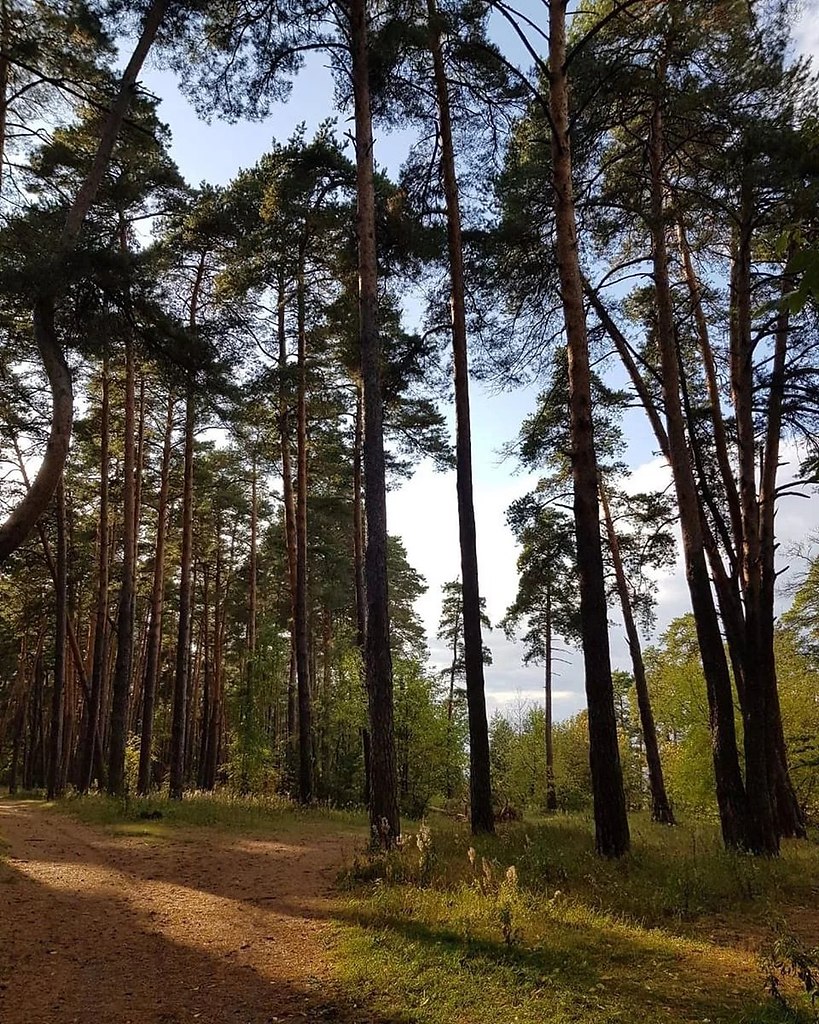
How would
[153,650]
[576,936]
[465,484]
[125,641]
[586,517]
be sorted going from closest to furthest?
1. [576,936]
2. [586,517]
3. [465,484]
4. [125,641]
5. [153,650]

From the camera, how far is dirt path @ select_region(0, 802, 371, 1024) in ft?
14.0

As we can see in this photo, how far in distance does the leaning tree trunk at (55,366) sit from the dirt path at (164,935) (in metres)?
3.81

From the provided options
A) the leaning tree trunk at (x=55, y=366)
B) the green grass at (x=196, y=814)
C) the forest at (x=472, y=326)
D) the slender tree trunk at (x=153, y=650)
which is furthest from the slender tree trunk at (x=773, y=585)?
the slender tree trunk at (x=153, y=650)

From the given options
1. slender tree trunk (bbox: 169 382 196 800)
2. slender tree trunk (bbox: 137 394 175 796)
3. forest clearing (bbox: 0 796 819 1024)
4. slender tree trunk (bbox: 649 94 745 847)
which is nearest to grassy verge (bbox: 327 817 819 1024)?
forest clearing (bbox: 0 796 819 1024)

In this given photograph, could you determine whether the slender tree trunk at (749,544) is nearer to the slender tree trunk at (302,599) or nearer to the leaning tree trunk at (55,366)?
the leaning tree trunk at (55,366)

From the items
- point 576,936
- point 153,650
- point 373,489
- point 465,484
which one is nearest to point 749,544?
point 465,484

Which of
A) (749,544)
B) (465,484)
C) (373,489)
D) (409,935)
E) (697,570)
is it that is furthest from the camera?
(465,484)

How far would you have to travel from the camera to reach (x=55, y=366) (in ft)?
26.0

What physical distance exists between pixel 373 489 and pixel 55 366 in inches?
180

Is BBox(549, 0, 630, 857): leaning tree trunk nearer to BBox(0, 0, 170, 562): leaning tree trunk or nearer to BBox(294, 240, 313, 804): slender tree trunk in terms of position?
BBox(0, 0, 170, 562): leaning tree trunk

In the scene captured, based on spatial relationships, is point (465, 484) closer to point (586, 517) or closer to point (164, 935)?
point (586, 517)

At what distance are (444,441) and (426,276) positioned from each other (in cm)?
712

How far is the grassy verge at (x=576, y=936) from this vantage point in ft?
12.6

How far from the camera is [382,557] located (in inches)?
365
